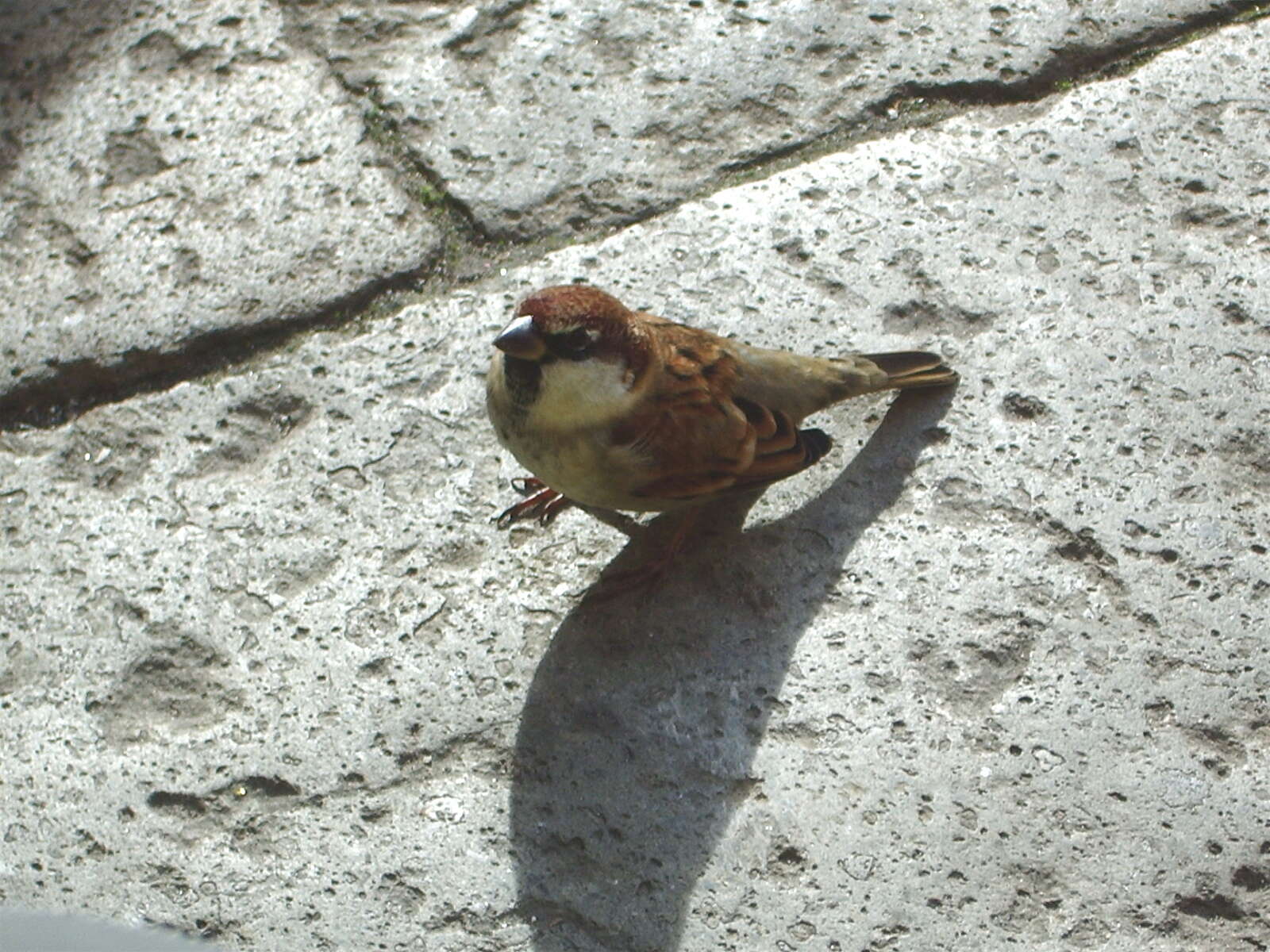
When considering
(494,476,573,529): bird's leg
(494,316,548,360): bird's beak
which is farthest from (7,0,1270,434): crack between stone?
(494,316,548,360): bird's beak

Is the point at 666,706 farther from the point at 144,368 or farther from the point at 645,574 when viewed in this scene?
the point at 144,368

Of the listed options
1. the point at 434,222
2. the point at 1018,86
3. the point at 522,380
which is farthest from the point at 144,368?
the point at 1018,86

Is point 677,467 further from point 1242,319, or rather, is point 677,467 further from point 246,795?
point 1242,319

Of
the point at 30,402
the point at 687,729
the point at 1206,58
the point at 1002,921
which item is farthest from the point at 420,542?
the point at 1206,58

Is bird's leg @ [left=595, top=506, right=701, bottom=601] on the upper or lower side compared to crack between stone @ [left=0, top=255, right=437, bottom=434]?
lower

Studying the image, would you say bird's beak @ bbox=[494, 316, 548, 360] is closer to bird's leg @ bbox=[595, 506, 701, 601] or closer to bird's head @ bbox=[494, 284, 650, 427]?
bird's head @ bbox=[494, 284, 650, 427]
